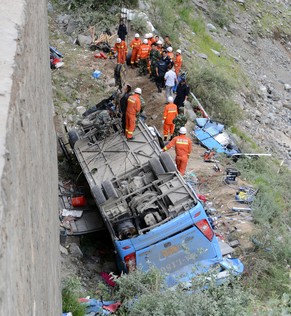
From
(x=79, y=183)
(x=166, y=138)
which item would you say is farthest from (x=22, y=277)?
(x=166, y=138)

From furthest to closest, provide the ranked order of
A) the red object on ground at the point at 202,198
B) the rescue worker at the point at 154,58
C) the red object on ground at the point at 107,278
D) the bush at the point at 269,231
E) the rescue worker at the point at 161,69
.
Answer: the rescue worker at the point at 154,58 < the rescue worker at the point at 161,69 < the red object on ground at the point at 202,198 < the bush at the point at 269,231 < the red object on ground at the point at 107,278

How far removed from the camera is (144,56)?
1451 centimetres

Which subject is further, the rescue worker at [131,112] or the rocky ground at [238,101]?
the rescue worker at [131,112]

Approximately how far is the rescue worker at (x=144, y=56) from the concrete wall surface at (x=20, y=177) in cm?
1044

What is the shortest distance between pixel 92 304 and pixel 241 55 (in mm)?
18808

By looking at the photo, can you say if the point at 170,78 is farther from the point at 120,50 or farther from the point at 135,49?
the point at 120,50

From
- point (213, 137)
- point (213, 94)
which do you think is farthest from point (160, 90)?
point (213, 94)

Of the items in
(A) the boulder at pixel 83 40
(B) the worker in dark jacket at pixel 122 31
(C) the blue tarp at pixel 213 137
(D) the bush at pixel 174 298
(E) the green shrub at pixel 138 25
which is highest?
(D) the bush at pixel 174 298

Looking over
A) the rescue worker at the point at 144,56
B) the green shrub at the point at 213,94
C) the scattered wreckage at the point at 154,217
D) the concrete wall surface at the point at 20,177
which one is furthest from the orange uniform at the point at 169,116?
the concrete wall surface at the point at 20,177

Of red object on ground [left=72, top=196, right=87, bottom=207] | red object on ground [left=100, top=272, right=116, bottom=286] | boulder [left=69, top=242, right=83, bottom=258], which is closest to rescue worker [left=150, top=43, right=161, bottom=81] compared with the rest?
red object on ground [left=72, top=196, right=87, bottom=207]

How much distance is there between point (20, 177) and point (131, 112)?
Answer: 7412mm

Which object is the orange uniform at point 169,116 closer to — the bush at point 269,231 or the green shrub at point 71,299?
the bush at point 269,231

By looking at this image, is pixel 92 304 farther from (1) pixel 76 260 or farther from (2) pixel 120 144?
(2) pixel 120 144

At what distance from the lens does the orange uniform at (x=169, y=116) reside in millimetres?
11625
